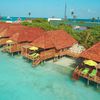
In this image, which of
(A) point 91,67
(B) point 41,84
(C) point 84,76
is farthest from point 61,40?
(B) point 41,84

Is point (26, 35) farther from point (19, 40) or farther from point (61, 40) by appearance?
point (61, 40)

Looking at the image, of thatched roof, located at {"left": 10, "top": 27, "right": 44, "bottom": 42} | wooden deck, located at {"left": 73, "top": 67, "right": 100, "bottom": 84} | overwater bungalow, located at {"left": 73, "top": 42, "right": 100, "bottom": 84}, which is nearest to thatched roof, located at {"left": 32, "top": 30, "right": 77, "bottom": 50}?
thatched roof, located at {"left": 10, "top": 27, "right": 44, "bottom": 42}

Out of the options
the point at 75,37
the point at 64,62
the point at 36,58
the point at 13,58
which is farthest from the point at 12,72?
the point at 75,37

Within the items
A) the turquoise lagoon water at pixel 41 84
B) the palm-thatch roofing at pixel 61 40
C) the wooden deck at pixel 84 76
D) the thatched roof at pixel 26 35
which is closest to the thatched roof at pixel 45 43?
the palm-thatch roofing at pixel 61 40

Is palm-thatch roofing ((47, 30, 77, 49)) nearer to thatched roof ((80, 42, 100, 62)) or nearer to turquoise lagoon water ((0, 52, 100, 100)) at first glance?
turquoise lagoon water ((0, 52, 100, 100))

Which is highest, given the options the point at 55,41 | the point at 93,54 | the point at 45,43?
the point at 55,41

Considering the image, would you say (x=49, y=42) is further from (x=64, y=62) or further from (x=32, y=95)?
(x=32, y=95)
